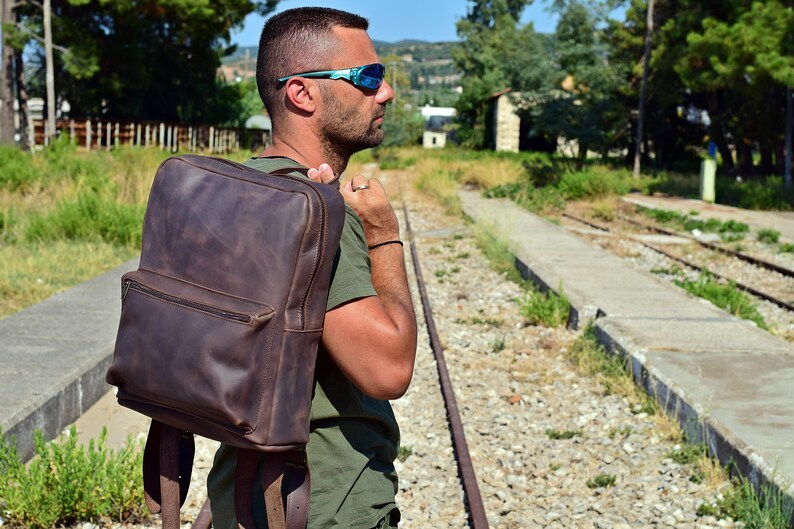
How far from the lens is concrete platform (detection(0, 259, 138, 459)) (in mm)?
4984

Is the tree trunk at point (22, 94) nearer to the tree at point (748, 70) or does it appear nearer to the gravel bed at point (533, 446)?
the tree at point (748, 70)

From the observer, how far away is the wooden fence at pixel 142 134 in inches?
1400

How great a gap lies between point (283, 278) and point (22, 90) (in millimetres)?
38423

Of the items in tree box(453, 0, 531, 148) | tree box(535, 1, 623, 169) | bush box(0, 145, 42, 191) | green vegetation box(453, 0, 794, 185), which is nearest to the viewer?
bush box(0, 145, 42, 191)

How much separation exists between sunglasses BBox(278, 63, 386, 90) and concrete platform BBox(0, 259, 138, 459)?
11.1 feet

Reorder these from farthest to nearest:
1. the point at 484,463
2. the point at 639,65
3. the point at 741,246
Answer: the point at 639,65 < the point at 741,246 < the point at 484,463

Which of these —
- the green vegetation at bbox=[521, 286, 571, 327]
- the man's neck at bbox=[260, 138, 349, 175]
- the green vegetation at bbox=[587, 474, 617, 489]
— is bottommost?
the green vegetation at bbox=[587, 474, 617, 489]

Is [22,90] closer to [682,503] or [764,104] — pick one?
[764,104]

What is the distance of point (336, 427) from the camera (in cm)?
183

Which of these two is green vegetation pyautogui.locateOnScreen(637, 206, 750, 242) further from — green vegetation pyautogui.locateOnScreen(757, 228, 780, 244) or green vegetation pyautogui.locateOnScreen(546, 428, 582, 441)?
green vegetation pyautogui.locateOnScreen(546, 428, 582, 441)

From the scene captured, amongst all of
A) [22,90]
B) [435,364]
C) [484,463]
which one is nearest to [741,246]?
[435,364]

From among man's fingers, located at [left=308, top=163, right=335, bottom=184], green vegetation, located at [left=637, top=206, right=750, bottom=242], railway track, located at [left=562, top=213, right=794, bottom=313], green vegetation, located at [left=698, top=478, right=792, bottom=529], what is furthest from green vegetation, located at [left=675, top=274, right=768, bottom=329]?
man's fingers, located at [left=308, top=163, right=335, bottom=184]

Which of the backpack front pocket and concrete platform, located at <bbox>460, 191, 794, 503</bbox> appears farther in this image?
concrete platform, located at <bbox>460, 191, 794, 503</bbox>

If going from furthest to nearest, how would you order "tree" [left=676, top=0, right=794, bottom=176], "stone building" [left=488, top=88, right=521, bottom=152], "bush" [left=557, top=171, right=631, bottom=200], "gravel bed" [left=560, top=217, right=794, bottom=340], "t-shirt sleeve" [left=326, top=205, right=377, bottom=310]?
"stone building" [left=488, top=88, right=521, bottom=152] → "bush" [left=557, top=171, right=631, bottom=200] → "tree" [left=676, top=0, right=794, bottom=176] → "gravel bed" [left=560, top=217, right=794, bottom=340] → "t-shirt sleeve" [left=326, top=205, right=377, bottom=310]
